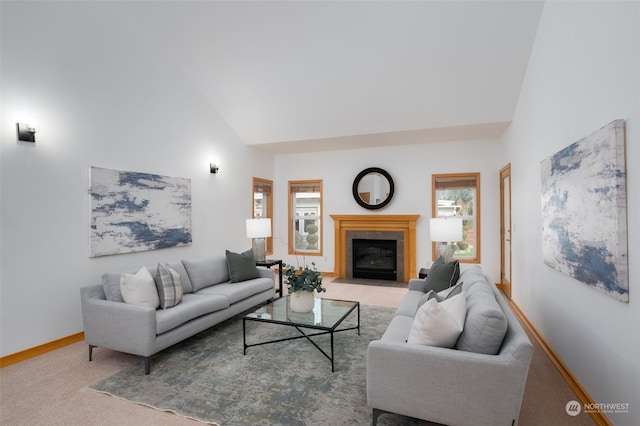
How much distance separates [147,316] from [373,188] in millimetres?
4832

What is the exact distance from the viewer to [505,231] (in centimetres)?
564

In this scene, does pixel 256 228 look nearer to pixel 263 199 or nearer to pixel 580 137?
pixel 263 199

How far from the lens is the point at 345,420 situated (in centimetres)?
220

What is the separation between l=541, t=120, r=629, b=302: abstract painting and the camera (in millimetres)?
1957

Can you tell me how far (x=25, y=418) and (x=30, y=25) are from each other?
11.2 ft

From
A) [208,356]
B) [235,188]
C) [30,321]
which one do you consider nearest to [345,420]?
[208,356]

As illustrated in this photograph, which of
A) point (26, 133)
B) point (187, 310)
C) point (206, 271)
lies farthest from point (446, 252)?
point (26, 133)

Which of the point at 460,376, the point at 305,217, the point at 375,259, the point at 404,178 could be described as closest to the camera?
the point at 460,376

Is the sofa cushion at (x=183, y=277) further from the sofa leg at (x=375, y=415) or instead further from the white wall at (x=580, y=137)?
the white wall at (x=580, y=137)

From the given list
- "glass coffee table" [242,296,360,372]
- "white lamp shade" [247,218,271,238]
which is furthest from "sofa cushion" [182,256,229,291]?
"glass coffee table" [242,296,360,372]

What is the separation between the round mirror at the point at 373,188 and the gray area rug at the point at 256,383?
3.45 meters

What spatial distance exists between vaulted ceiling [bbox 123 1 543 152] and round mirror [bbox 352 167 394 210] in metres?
1.02

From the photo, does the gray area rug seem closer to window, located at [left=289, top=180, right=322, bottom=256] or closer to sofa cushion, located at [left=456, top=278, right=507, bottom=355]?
sofa cushion, located at [left=456, top=278, right=507, bottom=355]

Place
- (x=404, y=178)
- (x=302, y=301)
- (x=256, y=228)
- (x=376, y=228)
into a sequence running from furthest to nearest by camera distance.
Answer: (x=376, y=228), (x=404, y=178), (x=256, y=228), (x=302, y=301)
